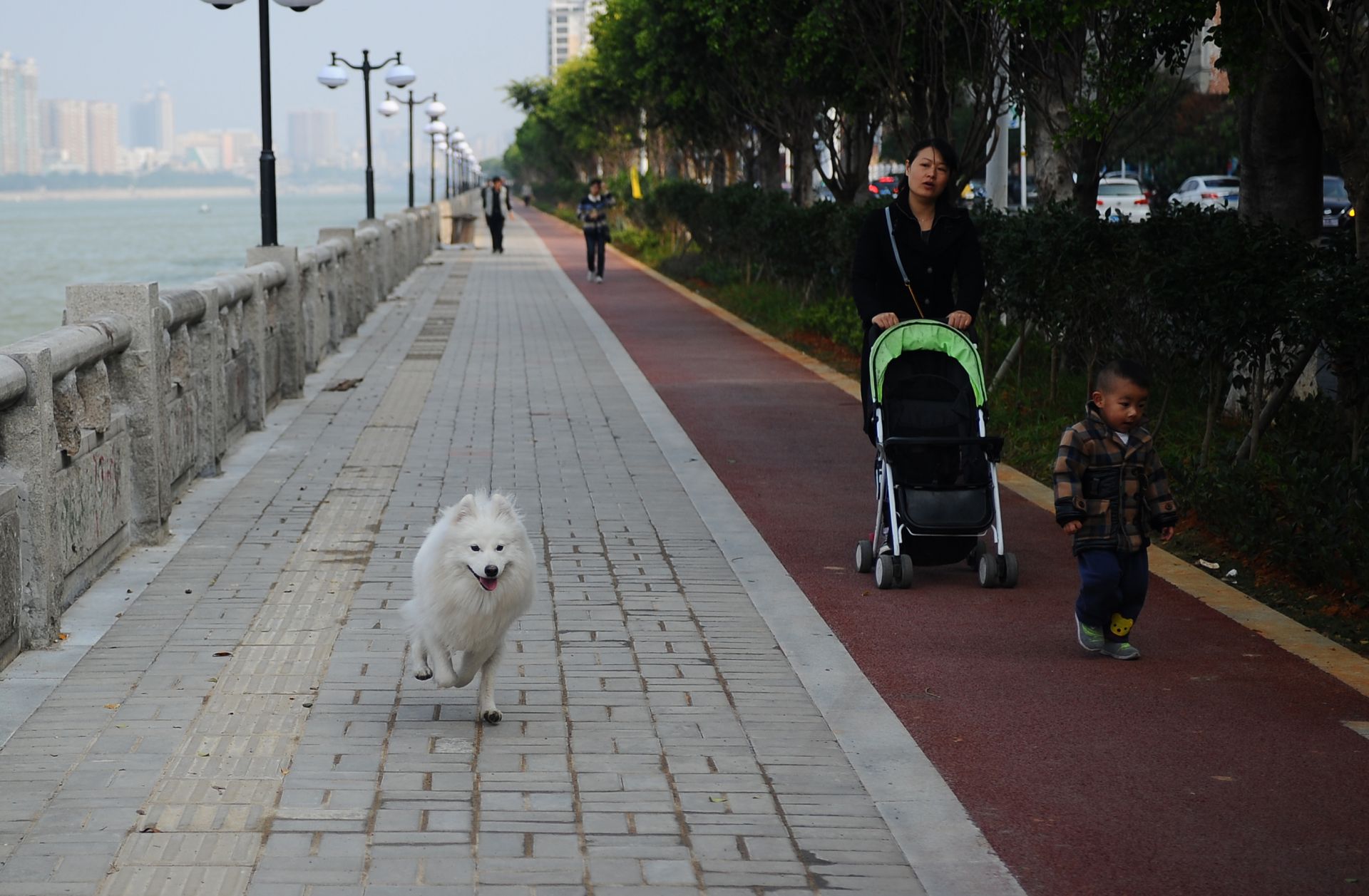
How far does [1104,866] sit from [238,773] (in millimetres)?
2485

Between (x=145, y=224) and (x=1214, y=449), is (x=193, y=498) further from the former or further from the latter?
(x=145, y=224)

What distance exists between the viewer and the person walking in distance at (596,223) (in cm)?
3069

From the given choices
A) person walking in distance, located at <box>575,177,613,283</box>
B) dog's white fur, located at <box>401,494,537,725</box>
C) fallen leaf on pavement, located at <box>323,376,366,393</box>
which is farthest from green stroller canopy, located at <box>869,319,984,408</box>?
person walking in distance, located at <box>575,177,613,283</box>

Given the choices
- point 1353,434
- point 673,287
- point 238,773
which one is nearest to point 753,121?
point 673,287

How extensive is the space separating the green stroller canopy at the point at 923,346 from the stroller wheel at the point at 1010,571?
2.29ft

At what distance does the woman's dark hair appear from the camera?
782 cm

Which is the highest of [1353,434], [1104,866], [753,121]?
[753,121]

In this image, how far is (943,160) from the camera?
309 inches

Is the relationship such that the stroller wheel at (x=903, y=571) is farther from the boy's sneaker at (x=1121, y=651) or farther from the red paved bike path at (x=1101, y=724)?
the boy's sneaker at (x=1121, y=651)

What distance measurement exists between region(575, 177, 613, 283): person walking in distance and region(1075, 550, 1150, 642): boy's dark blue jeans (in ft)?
78.0

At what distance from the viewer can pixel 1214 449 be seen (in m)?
9.55

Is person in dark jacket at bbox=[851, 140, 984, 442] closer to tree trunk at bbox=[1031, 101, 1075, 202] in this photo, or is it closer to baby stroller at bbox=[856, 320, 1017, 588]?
baby stroller at bbox=[856, 320, 1017, 588]

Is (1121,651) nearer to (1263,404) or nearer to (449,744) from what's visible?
(449,744)

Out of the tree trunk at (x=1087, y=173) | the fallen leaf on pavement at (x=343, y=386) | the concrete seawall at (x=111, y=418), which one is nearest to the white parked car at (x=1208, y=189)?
the tree trunk at (x=1087, y=173)
